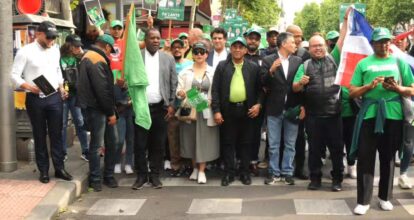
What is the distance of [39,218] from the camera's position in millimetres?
5266

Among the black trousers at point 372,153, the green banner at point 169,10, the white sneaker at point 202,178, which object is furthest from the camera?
the green banner at point 169,10

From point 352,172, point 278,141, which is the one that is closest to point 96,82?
point 278,141

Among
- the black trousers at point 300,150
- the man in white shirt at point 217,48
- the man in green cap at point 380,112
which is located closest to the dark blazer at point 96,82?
the man in white shirt at point 217,48

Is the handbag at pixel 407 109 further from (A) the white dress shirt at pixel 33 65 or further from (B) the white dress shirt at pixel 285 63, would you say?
(A) the white dress shirt at pixel 33 65

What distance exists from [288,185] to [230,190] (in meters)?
0.80

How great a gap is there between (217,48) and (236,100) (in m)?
1.24

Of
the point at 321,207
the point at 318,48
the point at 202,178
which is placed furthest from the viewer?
the point at 202,178

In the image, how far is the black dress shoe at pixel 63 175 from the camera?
6.58 metres

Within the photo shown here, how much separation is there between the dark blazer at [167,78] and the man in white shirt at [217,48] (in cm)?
103

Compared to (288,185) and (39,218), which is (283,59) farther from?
(39,218)

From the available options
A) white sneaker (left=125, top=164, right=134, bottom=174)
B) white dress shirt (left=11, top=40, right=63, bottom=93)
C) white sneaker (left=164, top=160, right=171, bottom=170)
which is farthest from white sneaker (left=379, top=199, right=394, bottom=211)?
white dress shirt (left=11, top=40, right=63, bottom=93)

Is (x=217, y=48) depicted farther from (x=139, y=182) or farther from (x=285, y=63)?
(x=139, y=182)

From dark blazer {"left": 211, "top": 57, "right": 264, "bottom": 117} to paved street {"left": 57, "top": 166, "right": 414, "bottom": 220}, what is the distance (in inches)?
42.5

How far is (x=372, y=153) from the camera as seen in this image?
5.62m
